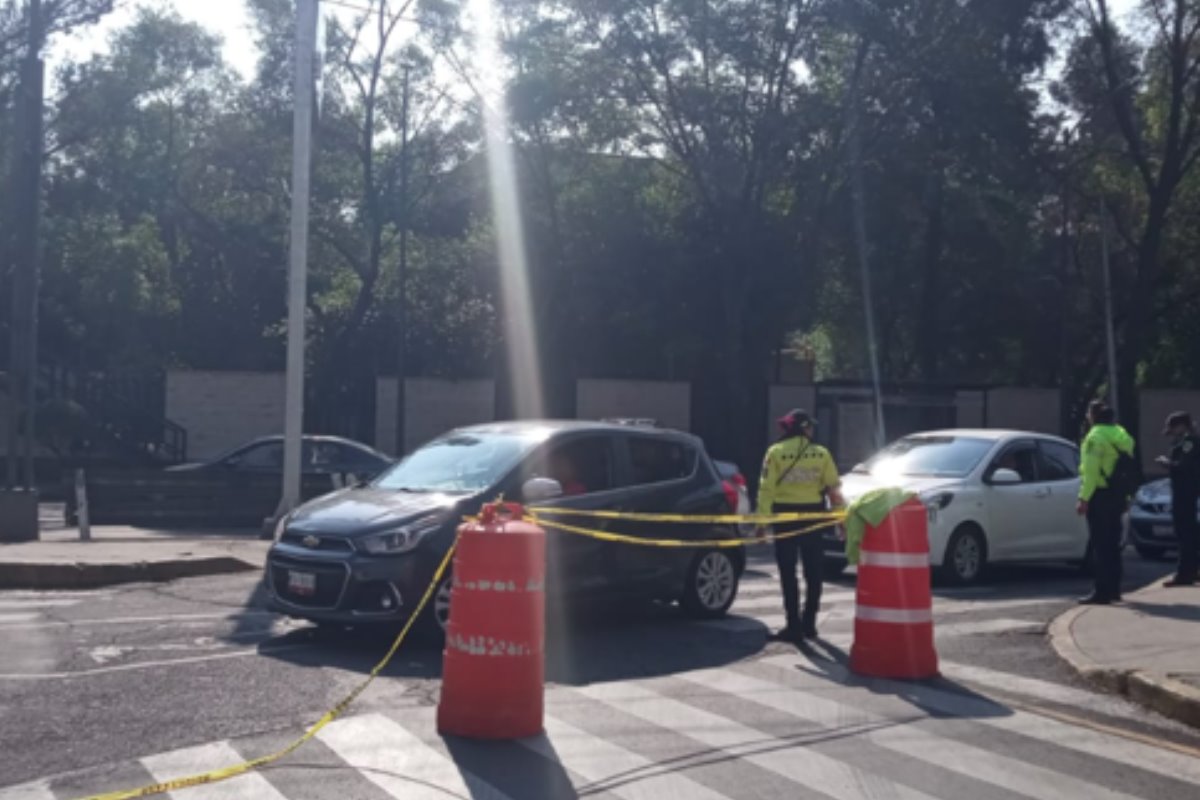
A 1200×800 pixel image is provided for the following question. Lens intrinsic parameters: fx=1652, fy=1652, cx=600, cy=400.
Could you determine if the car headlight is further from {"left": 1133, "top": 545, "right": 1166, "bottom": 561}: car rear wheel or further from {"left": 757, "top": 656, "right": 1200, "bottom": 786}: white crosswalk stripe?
{"left": 1133, "top": 545, "right": 1166, "bottom": 561}: car rear wheel

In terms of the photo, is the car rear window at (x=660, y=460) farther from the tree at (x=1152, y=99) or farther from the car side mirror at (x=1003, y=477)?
the tree at (x=1152, y=99)

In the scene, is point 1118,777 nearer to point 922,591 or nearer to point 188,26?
point 922,591

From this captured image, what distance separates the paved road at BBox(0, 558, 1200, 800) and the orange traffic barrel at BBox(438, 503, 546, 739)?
0.54 ft

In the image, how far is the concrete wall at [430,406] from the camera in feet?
135

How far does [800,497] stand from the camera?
12406 mm

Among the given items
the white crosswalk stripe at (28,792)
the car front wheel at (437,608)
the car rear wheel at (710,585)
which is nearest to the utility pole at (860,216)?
the car rear wheel at (710,585)

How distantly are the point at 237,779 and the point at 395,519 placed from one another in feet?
13.3

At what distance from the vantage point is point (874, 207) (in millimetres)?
40406

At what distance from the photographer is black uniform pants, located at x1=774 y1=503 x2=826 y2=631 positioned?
40.3 ft

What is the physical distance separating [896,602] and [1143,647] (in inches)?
92.1

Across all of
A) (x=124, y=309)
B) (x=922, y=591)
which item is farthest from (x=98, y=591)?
(x=124, y=309)

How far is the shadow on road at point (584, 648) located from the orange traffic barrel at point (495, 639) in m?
1.98

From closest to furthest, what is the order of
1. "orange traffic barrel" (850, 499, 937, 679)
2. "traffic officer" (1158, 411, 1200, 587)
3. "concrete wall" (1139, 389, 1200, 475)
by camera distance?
"orange traffic barrel" (850, 499, 937, 679) → "traffic officer" (1158, 411, 1200, 587) → "concrete wall" (1139, 389, 1200, 475)

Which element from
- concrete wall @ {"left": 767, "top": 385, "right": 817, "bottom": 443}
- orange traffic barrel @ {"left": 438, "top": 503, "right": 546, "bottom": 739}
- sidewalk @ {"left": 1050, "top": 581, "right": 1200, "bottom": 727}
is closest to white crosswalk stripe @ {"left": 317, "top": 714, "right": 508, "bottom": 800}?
orange traffic barrel @ {"left": 438, "top": 503, "right": 546, "bottom": 739}
